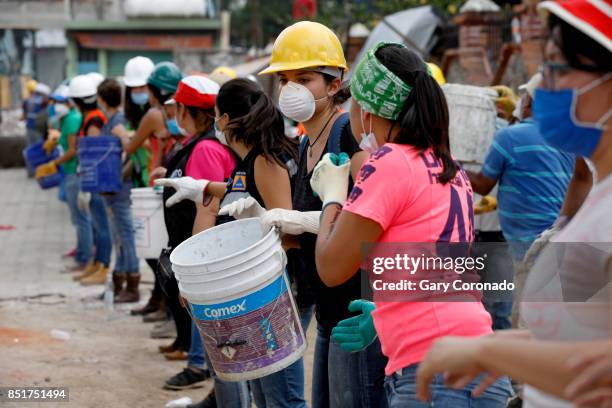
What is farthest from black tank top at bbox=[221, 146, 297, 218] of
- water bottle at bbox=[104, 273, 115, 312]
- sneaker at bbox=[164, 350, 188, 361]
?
water bottle at bbox=[104, 273, 115, 312]

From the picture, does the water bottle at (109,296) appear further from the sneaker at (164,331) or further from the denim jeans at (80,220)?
the denim jeans at (80,220)

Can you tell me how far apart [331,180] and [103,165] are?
578cm

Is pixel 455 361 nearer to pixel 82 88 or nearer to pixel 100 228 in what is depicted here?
pixel 82 88

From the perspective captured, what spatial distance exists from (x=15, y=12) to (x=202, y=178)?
33.0 metres

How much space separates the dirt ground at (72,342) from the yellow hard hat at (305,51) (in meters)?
2.74

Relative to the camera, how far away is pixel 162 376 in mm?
6551

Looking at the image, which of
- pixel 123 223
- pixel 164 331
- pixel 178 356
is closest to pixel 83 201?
pixel 123 223

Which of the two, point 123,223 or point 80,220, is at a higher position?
point 123,223

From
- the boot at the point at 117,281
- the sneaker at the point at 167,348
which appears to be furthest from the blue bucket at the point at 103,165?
the sneaker at the point at 167,348

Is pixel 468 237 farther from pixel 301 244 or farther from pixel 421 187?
pixel 301 244

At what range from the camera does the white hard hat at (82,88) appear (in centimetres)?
934

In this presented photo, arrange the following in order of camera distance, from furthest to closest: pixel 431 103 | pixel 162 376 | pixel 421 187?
pixel 162 376, pixel 431 103, pixel 421 187

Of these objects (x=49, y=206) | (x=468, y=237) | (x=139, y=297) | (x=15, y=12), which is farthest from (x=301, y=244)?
(x=15, y=12)

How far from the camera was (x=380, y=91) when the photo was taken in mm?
3053
